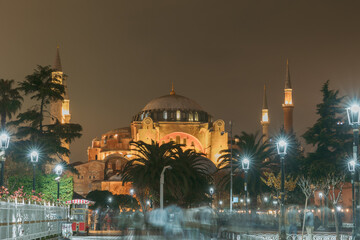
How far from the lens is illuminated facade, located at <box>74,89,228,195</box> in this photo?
10575cm

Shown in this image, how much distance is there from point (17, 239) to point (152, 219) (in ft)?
57.7

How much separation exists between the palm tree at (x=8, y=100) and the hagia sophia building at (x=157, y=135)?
45.5 metres

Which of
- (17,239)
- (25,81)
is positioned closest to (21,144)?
(25,81)

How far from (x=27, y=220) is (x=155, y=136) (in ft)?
291

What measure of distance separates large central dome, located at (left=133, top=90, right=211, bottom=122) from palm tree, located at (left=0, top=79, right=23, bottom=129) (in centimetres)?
6783

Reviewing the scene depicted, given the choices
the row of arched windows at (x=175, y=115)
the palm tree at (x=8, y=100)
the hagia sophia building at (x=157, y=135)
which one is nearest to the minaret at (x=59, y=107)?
the hagia sophia building at (x=157, y=135)

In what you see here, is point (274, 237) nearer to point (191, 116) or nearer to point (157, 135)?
point (157, 135)

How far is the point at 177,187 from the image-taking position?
49125 millimetres

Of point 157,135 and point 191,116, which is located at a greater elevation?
point 191,116

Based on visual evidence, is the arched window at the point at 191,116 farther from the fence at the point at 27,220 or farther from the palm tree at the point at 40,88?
the fence at the point at 27,220

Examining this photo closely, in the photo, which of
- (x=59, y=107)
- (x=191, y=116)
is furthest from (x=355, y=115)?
(x=191, y=116)

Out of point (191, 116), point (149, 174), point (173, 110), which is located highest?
point (173, 110)

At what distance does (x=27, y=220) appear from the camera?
20828mm

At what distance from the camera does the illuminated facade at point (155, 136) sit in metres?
106
